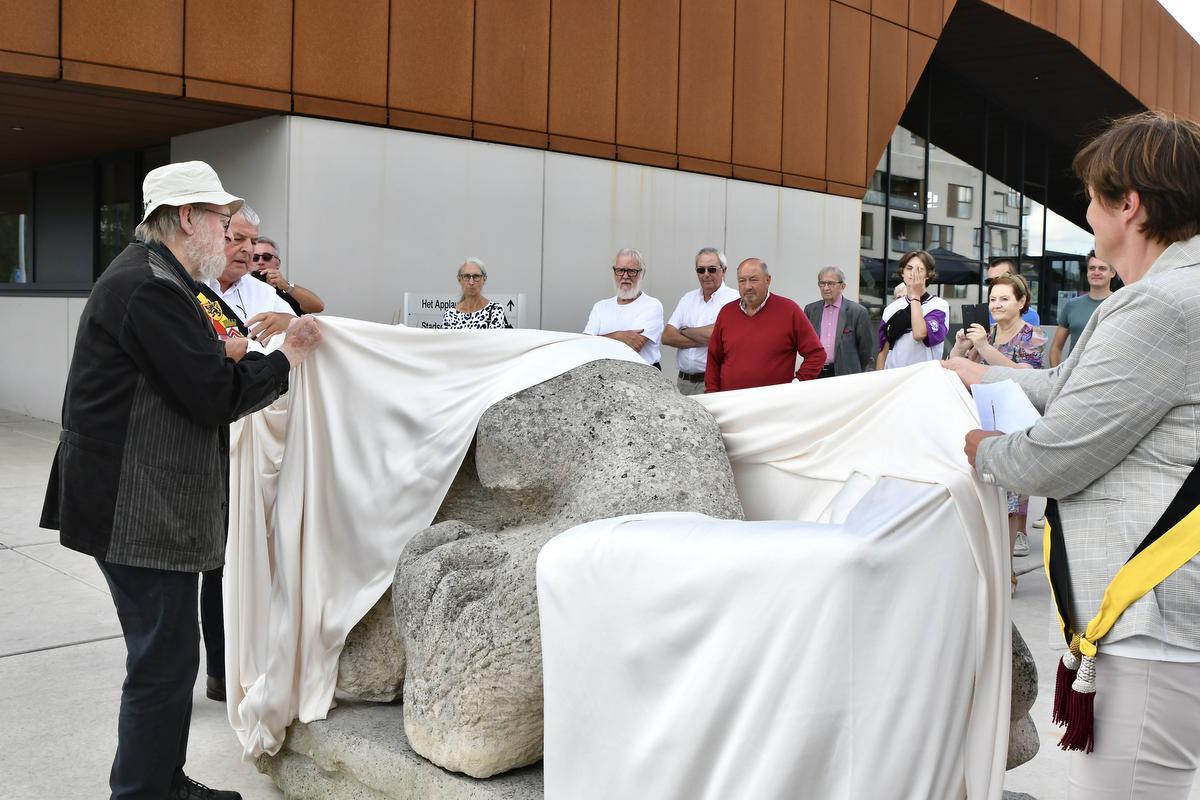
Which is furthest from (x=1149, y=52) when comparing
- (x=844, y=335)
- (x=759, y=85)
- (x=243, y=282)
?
(x=243, y=282)

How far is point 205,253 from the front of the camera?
9.87ft

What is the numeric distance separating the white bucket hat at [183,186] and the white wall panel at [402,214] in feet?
19.5

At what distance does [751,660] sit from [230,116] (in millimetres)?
8072

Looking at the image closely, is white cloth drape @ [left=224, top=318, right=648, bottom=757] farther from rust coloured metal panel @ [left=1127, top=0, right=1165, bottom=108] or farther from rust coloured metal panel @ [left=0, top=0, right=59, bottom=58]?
rust coloured metal panel @ [left=1127, top=0, right=1165, bottom=108]

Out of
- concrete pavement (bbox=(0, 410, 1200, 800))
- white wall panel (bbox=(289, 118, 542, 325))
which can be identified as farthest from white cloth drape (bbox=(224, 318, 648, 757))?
white wall panel (bbox=(289, 118, 542, 325))

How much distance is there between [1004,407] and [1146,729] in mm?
854

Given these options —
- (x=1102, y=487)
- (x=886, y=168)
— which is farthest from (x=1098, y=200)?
(x=886, y=168)

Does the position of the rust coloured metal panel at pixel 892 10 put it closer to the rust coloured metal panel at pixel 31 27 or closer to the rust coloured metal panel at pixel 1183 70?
the rust coloured metal panel at pixel 31 27

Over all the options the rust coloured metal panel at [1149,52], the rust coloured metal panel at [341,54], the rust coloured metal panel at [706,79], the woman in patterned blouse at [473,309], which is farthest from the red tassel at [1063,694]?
the rust coloured metal panel at [1149,52]

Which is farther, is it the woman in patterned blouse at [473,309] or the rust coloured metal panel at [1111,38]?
the rust coloured metal panel at [1111,38]

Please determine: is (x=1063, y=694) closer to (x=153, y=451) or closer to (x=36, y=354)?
(x=153, y=451)

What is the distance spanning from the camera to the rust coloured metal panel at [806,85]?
501 inches

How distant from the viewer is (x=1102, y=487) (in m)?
1.87

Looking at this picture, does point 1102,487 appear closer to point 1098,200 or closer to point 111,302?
point 1098,200
